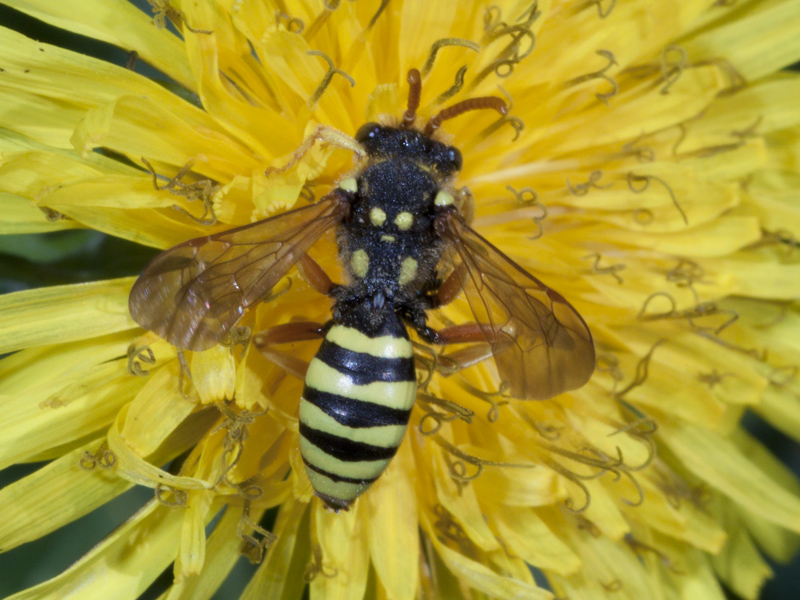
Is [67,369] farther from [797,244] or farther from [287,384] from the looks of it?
[797,244]

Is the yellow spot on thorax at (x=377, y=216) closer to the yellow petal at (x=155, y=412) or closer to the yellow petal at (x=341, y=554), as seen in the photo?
the yellow petal at (x=155, y=412)

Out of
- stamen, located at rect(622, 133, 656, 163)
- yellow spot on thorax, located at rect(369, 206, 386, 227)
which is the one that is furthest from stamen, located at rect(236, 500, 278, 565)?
stamen, located at rect(622, 133, 656, 163)

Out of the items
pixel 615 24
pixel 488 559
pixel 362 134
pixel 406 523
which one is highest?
pixel 615 24

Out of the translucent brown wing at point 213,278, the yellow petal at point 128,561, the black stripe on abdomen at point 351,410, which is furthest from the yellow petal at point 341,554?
the translucent brown wing at point 213,278

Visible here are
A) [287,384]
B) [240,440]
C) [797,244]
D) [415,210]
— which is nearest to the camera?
[415,210]

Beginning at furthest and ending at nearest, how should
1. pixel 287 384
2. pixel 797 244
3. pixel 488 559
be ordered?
pixel 797 244 < pixel 488 559 < pixel 287 384

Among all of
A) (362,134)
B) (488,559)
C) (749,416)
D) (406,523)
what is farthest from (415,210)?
(749,416)

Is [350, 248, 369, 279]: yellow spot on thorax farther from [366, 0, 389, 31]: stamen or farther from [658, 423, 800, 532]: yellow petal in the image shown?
[658, 423, 800, 532]: yellow petal
